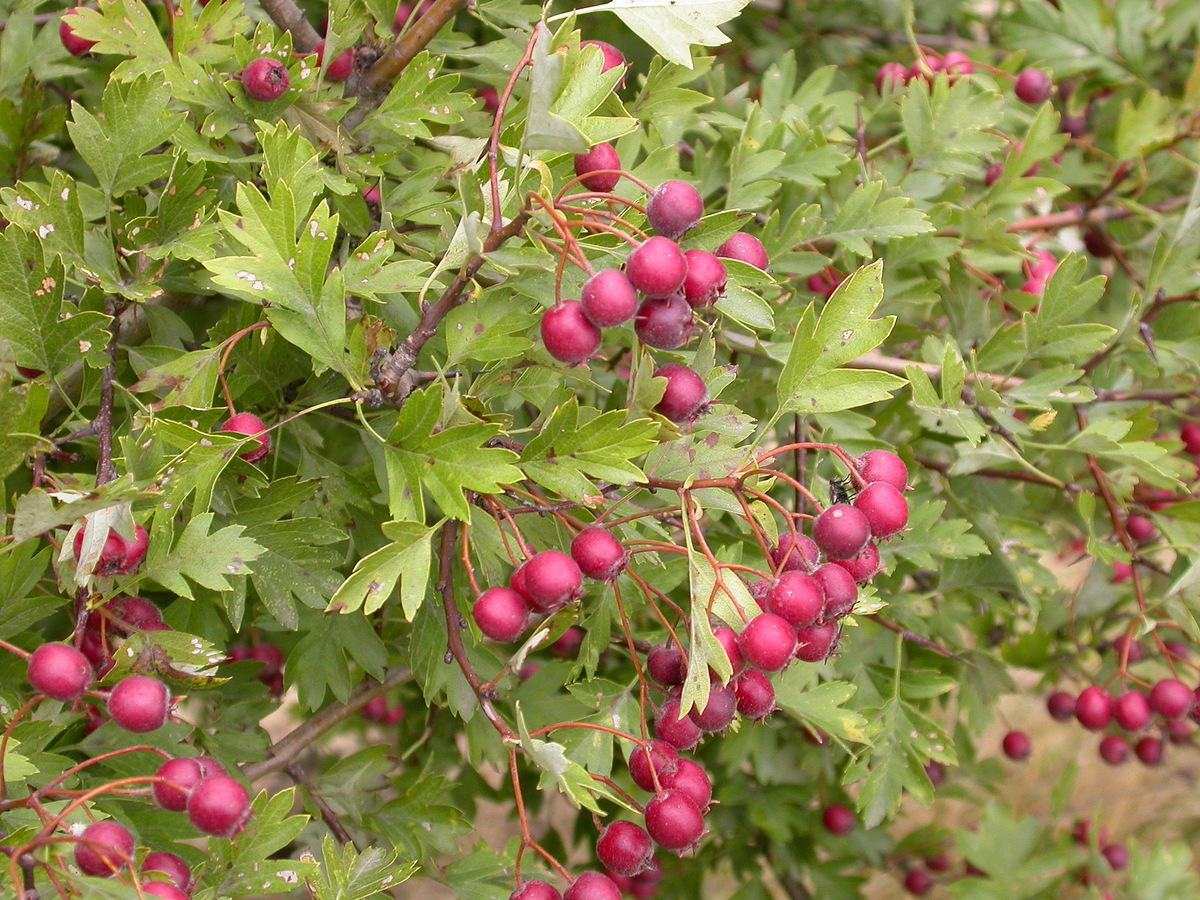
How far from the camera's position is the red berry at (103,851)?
791 mm

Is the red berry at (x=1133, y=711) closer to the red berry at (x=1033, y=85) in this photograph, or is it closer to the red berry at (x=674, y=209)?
the red berry at (x=1033, y=85)

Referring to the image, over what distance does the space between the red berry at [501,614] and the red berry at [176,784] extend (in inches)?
9.9

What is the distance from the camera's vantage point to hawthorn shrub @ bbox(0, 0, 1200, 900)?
2.77 ft

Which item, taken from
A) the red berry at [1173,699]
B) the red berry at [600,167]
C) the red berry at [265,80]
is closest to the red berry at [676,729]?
the red berry at [600,167]

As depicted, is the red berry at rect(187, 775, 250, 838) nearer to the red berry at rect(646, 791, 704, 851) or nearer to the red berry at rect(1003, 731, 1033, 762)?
the red berry at rect(646, 791, 704, 851)

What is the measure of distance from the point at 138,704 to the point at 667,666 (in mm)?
434

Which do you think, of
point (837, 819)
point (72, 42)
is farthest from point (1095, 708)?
point (72, 42)

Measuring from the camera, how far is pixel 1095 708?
160 cm

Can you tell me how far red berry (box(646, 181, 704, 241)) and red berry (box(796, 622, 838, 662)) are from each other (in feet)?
1.10

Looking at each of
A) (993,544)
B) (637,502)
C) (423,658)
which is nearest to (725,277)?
(637,502)

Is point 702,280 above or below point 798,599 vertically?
above

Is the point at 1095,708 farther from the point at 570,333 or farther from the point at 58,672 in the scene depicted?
the point at 58,672

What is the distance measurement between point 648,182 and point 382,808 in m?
0.80

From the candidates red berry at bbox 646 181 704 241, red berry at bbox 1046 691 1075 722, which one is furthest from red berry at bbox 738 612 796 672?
red berry at bbox 1046 691 1075 722
